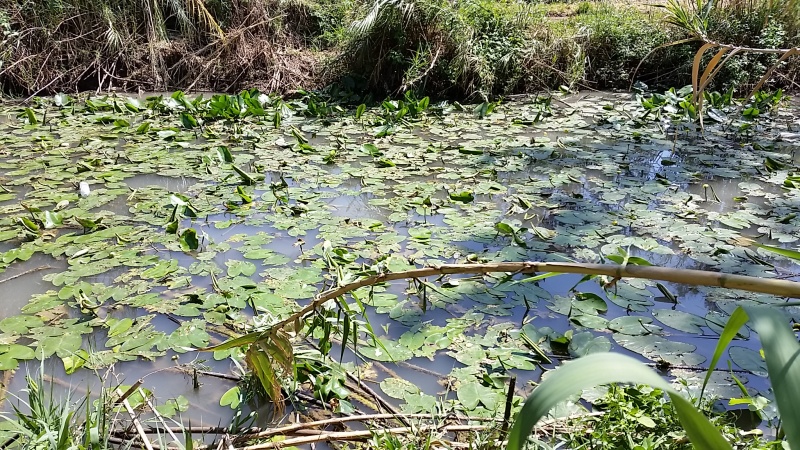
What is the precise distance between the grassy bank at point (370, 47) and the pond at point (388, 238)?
1116 mm

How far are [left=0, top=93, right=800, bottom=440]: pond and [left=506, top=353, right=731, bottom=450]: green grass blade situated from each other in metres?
0.46

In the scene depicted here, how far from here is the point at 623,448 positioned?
1.31 metres

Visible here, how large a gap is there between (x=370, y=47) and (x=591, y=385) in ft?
18.3

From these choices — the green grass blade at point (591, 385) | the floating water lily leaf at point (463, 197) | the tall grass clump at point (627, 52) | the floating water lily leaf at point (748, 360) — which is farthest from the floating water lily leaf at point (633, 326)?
the tall grass clump at point (627, 52)

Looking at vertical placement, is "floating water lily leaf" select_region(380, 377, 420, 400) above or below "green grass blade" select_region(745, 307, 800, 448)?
below

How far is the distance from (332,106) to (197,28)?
87.7 inches

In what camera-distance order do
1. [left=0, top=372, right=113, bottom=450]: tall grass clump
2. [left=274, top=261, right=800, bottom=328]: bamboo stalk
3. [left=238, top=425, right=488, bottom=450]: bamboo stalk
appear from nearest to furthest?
[left=274, top=261, right=800, bottom=328]: bamboo stalk → [left=0, top=372, right=113, bottom=450]: tall grass clump → [left=238, top=425, right=488, bottom=450]: bamboo stalk

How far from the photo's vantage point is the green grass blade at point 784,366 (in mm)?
407

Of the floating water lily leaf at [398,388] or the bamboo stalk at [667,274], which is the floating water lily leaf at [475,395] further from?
the bamboo stalk at [667,274]

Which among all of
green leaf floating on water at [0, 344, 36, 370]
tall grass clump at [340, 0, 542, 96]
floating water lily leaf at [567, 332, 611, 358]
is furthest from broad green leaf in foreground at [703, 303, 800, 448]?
tall grass clump at [340, 0, 542, 96]

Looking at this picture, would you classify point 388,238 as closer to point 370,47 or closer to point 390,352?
point 390,352

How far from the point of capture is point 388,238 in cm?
265

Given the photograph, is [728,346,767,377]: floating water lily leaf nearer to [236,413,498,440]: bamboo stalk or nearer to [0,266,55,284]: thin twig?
[236,413,498,440]: bamboo stalk

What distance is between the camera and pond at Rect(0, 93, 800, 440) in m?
1.83
